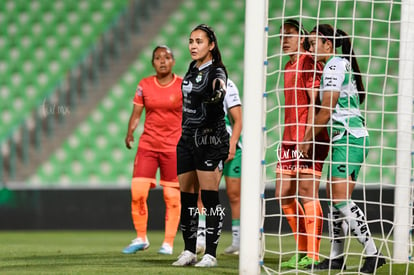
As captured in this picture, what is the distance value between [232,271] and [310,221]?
2.32 ft

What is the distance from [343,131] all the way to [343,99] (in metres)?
0.21

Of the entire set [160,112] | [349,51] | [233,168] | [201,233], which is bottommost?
[201,233]

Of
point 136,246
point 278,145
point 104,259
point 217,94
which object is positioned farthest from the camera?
point 136,246

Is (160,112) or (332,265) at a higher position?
(160,112)

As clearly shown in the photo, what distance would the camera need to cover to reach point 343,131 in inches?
212

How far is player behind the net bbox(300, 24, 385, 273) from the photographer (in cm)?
529

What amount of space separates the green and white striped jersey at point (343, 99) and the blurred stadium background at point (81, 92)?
541 cm

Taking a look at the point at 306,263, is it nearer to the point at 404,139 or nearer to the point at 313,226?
the point at 313,226

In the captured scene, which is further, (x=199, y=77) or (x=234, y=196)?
(x=234, y=196)

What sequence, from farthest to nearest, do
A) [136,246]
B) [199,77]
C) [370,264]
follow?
1. [136,246]
2. [199,77]
3. [370,264]

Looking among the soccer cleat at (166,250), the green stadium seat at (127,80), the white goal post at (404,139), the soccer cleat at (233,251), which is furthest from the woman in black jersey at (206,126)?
the green stadium seat at (127,80)

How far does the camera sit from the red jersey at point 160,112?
7191 millimetres

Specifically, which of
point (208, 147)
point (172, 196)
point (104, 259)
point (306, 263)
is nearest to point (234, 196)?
point (172, 196)

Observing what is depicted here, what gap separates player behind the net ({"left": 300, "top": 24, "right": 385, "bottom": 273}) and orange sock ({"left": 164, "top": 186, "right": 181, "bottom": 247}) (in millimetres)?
1904
